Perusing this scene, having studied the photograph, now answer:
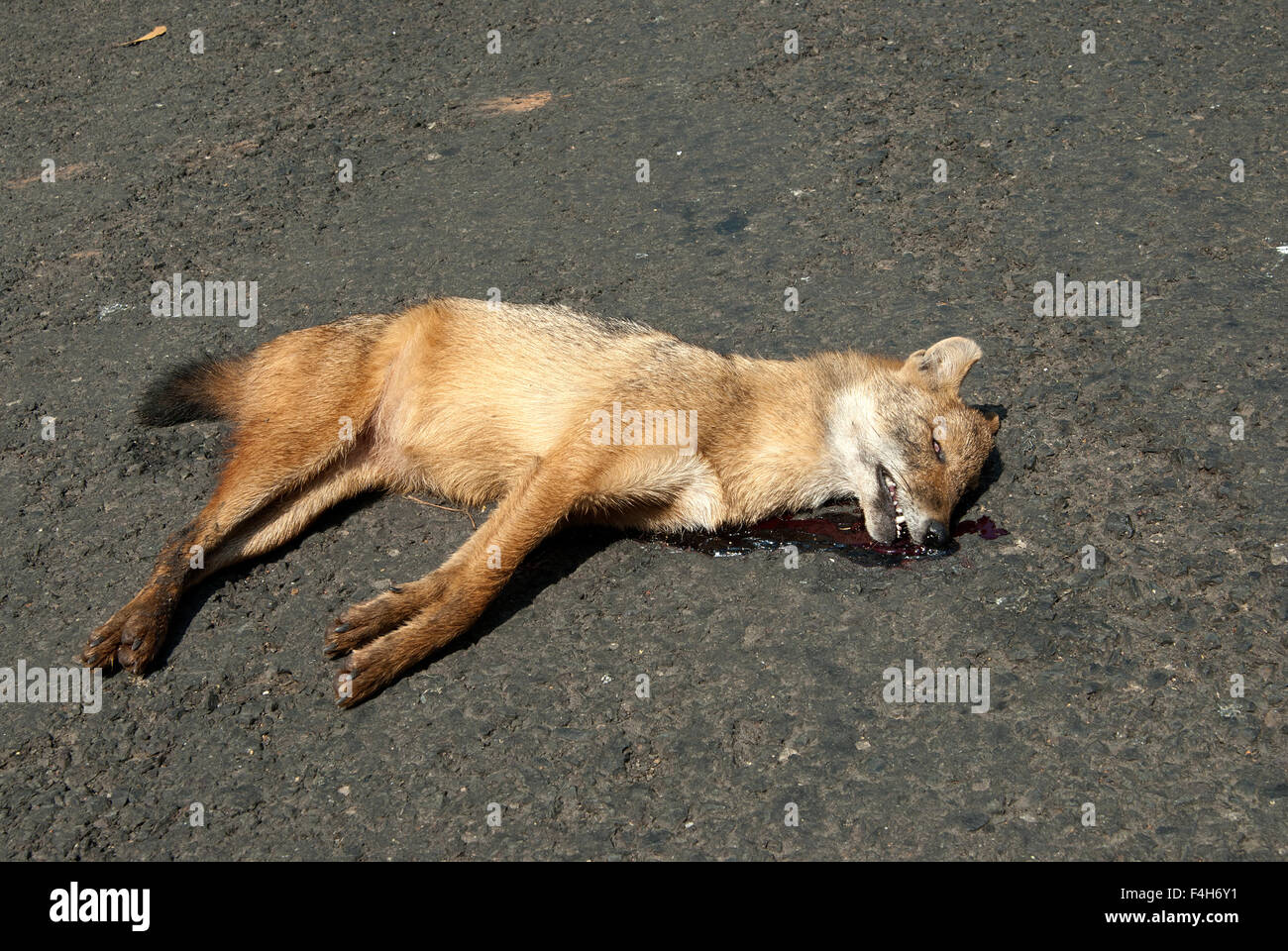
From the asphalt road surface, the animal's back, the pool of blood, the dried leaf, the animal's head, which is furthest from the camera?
the dried leaf

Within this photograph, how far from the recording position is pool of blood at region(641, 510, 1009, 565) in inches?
199

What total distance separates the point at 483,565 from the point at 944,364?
8.41ft

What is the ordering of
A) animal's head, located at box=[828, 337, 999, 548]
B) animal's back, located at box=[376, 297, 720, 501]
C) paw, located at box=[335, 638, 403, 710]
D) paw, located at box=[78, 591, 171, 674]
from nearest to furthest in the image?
paw, located at box=[335, 638, 403, 710] → paw, located at box=[78, 591, 171, 674] → animal's head, located at box=[828, 337, 999, 548] → animal's back, located at box=[376, 297, 720, 501]

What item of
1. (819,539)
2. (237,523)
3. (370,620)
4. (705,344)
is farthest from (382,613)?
(705,344)

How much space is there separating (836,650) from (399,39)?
6972 millimetres

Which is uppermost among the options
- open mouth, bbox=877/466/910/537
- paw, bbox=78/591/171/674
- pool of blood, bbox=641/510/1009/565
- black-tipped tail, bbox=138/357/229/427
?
black-tipped tail, bbox=138/357/229/427

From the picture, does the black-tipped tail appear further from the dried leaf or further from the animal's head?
the dried leaf

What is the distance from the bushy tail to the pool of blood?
7.88ft

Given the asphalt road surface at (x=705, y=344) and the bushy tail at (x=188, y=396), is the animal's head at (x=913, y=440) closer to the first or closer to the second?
the asphalt road surface at (x=705, y=344)

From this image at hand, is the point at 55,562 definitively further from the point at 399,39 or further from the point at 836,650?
the point at 399,39

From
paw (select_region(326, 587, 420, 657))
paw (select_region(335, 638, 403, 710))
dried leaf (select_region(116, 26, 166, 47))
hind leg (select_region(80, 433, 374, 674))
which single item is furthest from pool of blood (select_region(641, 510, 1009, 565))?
dried leaf (select_region(116, 26, 166, 47))

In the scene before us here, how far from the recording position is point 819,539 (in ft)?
17.3

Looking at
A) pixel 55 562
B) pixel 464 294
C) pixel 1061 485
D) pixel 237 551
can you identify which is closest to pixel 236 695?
pixel 237 551

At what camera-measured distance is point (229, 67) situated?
888 cm
